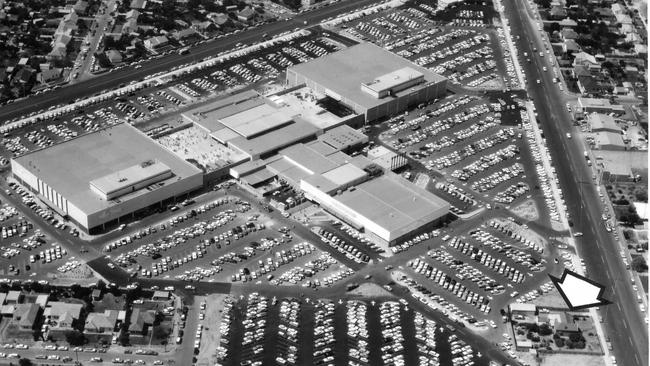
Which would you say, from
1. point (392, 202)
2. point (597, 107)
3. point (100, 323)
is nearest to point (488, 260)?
point (392, 202)

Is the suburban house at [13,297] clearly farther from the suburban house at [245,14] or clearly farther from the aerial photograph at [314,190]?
the suburban house at [245,14]

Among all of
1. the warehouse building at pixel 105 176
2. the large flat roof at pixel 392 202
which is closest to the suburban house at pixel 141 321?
the warehouse building at pixel 105 176

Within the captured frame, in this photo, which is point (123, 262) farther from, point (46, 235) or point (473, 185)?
point (473, 185)

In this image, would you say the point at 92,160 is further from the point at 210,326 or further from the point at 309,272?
the point at 210,326

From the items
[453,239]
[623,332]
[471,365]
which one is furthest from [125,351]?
[623,332]

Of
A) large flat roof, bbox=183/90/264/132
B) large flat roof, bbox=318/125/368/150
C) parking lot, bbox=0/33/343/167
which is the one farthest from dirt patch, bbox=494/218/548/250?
parking lot, bbox=0/33/343/167
